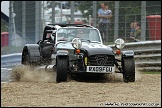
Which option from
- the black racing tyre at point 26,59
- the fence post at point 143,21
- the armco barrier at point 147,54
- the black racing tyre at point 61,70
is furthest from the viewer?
the fence post at point 143,21

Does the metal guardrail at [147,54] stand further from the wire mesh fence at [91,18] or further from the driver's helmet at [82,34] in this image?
the driver's helmet at [82,34]

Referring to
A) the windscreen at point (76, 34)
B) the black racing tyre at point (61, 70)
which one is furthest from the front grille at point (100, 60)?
the windscreen at point (76, 34)

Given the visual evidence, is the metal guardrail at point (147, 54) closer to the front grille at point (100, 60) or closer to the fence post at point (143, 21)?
the fence post at point (143, 21)

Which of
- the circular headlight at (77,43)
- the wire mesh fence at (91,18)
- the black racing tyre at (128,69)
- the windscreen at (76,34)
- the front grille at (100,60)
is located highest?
the wire mesh fence at (91,18)

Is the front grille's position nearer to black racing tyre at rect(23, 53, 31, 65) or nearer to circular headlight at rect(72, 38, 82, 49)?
circular headlight at rect(72, 38, 82, 49)

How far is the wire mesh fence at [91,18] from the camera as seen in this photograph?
1700 centimetres

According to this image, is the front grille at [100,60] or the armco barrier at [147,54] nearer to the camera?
the front grille at [100,60]

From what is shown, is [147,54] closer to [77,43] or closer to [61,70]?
[77,43]

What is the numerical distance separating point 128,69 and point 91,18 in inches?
282

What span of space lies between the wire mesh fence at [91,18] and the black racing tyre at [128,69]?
5.18m

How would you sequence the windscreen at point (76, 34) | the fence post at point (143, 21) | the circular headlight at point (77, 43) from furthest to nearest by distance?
the fence post at point (143, 21) → the windscreen at point (76, 34) → the circular headlight at point (77, 43)

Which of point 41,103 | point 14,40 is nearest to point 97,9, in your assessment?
point 14,40

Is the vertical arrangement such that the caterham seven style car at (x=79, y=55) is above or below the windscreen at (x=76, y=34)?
below

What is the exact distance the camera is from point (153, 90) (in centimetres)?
952
